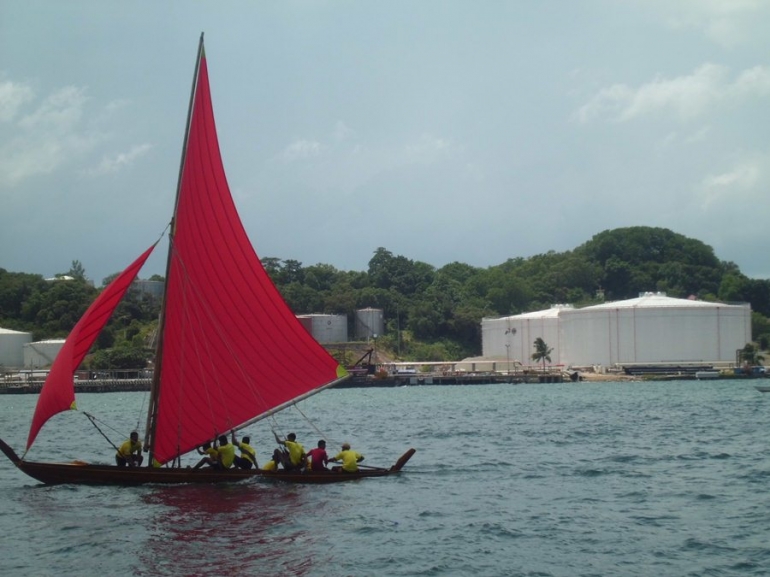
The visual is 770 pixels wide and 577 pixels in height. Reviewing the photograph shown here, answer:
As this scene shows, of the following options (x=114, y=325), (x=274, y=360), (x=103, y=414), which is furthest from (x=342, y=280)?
(x=274, y=360)

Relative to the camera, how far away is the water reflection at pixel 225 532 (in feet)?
69.8

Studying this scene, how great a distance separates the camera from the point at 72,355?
2822cm

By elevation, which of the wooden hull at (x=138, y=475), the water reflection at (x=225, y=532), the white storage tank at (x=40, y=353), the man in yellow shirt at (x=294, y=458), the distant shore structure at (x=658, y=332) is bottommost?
the water reflection at (x=225, y=532)

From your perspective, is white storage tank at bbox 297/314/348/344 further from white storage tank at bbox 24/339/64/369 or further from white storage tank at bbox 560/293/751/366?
white storage tank at bbox 560/293/751/366

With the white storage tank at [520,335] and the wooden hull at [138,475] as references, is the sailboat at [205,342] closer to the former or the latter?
the wooden hull at [138,475]

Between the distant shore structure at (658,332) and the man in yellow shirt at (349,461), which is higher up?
the distant shore structure at (658,332)

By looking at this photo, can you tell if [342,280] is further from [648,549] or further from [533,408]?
[648,549]

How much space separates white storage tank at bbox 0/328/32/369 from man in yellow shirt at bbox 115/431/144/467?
Result: 133 meters

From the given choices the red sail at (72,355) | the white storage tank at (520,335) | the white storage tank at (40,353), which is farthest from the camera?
the white storage tank at (520,335)

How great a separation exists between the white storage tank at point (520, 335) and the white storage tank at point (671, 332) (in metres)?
12.7

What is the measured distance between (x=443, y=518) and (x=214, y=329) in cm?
858

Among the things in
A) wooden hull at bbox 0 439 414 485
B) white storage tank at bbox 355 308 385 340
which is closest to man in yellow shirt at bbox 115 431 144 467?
wooden hull at bbox 0 439 414 485

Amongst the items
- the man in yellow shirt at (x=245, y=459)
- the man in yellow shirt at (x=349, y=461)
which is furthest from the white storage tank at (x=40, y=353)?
the man in yellow shirt at (x=349, y=461)

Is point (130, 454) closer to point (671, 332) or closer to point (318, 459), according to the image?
point (318, 459)
